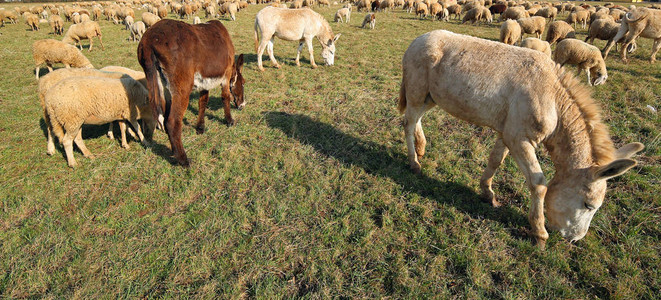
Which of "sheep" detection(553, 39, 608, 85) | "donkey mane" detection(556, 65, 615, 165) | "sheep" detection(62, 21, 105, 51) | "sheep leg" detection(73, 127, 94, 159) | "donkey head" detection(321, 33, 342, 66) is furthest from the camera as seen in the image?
"sheep" detection(62, 21, 105, 51)

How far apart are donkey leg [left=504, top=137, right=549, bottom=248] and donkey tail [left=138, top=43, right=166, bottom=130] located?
A: 5.41m

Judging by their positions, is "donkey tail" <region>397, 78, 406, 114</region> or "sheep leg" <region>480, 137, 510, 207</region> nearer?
"sheep leg" <region>480, 137, 510, 207</region>

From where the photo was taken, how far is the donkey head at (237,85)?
6.82m

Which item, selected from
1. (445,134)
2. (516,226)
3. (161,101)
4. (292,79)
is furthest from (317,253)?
(292,79)

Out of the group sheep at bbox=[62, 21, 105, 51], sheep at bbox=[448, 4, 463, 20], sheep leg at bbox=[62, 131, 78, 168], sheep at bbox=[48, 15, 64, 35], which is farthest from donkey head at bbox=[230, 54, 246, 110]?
sheep at bbox=[448, 4, 463, 20]

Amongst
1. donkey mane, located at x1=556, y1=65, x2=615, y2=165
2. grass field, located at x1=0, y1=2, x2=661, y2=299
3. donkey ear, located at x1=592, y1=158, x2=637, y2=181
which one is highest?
donkey mane, located at x1=556, y1=65, x2=615, y2=165

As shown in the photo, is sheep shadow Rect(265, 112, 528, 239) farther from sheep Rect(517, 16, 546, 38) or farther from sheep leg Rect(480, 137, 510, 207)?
sheep Rect(517, 16, 546, 38)

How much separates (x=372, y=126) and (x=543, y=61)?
11.8ft

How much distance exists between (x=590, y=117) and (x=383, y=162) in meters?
2.95

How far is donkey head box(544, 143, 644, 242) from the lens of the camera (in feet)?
9.41

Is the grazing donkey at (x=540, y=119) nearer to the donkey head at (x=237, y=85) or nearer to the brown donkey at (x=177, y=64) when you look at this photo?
the brown donkey at (x=177, y=64)

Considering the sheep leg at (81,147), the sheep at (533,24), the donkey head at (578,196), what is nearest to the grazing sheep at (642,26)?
the sheep at (533,24)

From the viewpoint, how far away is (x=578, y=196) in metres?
3.10

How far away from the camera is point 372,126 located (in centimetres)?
654
